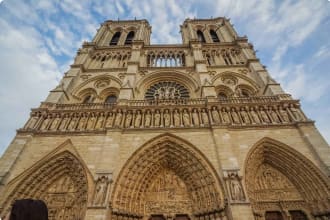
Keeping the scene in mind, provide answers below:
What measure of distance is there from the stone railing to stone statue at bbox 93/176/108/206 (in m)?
2.54

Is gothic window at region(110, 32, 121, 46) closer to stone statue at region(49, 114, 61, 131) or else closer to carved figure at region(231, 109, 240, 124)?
stone statue at region(49, 114, 61, 131)

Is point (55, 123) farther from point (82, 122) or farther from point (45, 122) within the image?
point (82, 122)

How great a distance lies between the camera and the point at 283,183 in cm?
791

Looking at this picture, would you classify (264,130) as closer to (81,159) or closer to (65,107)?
(81,159)

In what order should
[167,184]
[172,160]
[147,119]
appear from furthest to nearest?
[147,119], [172,160], [167,184]

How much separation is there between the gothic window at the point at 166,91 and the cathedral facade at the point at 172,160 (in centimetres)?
176

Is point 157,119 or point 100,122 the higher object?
point 157,119

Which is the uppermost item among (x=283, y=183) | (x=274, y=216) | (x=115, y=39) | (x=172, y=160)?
(x=115, y=39)

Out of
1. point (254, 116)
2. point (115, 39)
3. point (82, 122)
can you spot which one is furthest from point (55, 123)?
point (115, 39)

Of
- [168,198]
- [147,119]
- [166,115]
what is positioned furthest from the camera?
[166,115]

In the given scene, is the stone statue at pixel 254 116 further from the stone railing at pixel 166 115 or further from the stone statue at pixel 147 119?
the stone statue at pixel 147 119

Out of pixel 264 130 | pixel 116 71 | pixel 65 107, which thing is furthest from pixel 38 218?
pixel 116 71

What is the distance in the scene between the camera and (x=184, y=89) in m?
13.0

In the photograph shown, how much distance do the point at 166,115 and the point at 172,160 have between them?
233cm
